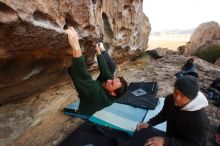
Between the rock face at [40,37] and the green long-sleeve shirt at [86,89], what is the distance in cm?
117

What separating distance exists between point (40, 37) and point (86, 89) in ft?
5.11

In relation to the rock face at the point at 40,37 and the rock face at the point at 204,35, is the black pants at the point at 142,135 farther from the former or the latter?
the rock face at the point at 204,35

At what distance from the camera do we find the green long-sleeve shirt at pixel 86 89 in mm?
3086

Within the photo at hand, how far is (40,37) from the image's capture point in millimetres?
4211

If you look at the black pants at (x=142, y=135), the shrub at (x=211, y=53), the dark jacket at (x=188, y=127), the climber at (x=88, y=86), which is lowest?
the shrub at (x=211, y=53)

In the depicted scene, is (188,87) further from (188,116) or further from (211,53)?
(211,53)

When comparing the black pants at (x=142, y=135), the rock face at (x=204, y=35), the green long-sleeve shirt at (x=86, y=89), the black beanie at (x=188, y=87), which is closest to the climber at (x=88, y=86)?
the green long-sleeve shirt at (x=86, y=89)

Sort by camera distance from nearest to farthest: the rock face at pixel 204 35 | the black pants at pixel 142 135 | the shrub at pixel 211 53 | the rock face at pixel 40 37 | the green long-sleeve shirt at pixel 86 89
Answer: the green long-sleeve shirt at pixel 86 89
the rock face at pixel 40 37
the black pants at pixel 142 135
the shrub at pixel 211 53
the rock face at pixel 204 35

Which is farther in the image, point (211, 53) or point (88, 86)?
point (211, 53)

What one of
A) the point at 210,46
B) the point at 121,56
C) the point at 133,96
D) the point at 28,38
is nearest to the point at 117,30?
the point at 121,56

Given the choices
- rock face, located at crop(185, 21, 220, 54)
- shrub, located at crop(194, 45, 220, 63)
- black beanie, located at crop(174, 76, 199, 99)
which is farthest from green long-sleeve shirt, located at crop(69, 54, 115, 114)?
rock face, located at crop(185, 21, 220, 54)

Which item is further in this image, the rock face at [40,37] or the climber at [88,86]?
the rock face at [40,37]

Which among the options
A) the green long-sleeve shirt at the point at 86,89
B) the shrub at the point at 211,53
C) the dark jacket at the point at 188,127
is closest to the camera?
the dark jacket at the point at 188,127

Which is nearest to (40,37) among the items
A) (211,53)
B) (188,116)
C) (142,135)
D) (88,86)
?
(88,86)
